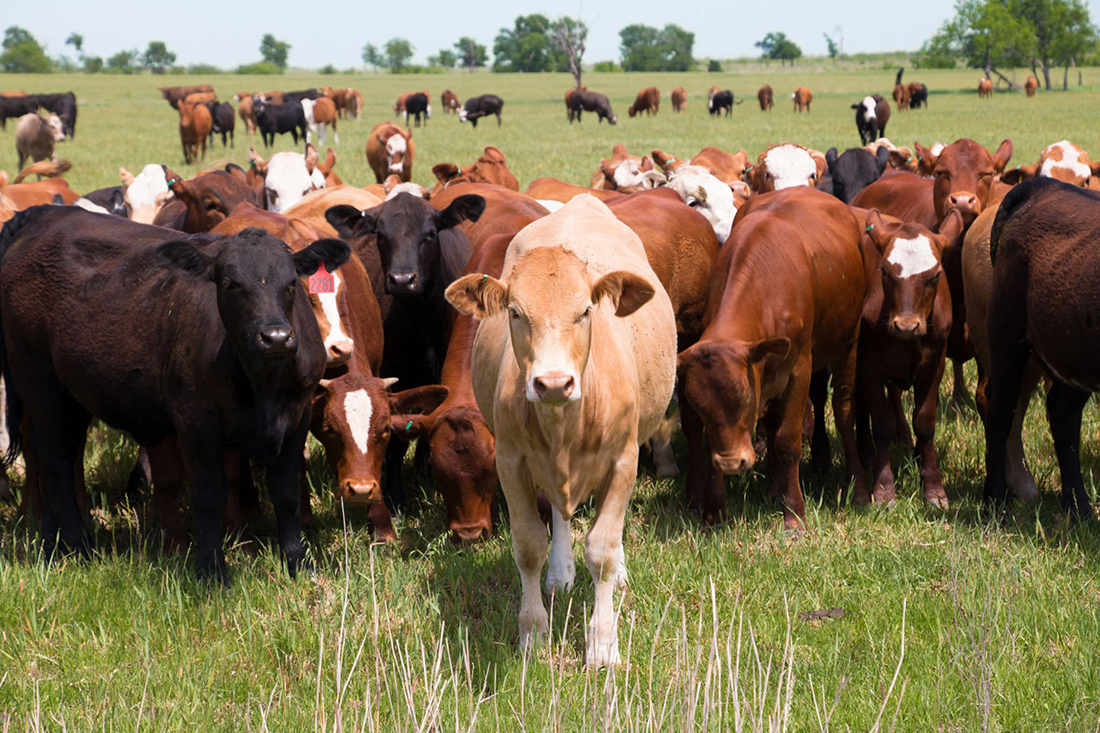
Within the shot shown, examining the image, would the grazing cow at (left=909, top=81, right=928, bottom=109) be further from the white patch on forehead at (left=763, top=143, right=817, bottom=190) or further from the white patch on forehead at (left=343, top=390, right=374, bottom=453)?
the white patch on forehead at (left=343, top=390, right=374, bottom=453)

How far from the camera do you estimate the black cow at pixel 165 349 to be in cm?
500

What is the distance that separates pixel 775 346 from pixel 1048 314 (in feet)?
4.78

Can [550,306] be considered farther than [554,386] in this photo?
Yes

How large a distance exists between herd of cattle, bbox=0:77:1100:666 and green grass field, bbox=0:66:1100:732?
21 centimetres

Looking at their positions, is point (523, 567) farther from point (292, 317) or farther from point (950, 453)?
point (950, 453)

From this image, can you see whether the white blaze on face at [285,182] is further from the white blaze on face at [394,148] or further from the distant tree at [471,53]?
the distant tree at [471,53]

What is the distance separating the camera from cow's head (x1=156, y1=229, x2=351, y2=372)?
15.5 ft

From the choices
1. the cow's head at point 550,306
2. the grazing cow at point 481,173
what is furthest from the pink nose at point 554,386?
the grazing cow at point 481,173

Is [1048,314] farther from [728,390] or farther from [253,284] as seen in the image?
[253,284]

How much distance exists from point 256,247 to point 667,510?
2657 mm

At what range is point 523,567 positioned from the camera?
455 centimetres

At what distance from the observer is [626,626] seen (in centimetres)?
476

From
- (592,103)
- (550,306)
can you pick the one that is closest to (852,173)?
(550,306)

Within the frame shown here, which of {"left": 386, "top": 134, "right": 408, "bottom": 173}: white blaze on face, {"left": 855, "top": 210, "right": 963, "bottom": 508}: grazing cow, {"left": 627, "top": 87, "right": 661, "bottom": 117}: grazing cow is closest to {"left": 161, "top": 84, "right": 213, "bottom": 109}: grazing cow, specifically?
{"left": 627, "top": 87, "right": 661, "bottom": 117}: grazing cow
